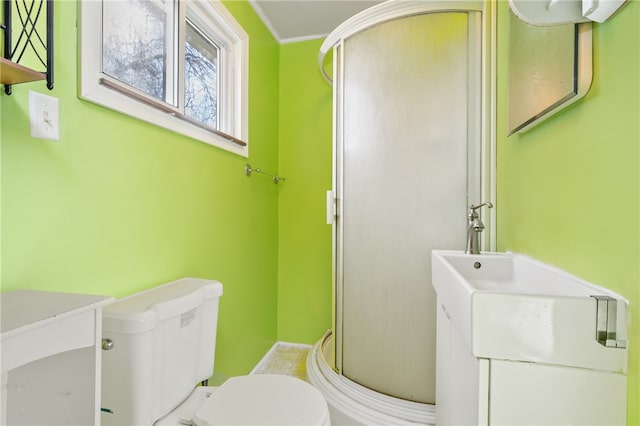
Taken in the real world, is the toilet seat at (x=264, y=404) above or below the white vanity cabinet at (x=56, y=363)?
below

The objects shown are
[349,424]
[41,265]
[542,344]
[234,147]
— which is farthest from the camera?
[234,147]

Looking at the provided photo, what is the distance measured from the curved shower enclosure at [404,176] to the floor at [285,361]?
60 centimetres

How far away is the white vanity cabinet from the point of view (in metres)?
0.61

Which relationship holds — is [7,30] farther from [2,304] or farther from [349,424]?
[349,424]

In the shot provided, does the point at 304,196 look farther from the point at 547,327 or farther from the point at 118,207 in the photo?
the point at 547,327

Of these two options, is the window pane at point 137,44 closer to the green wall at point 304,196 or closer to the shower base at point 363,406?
the green wall at point 304,196

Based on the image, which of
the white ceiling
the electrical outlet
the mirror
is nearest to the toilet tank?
the electrical outlet

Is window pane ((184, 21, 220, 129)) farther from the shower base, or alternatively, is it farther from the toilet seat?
the shower base

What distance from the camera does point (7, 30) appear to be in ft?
2.36

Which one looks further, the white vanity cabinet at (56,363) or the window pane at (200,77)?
the window pane at (200,77)

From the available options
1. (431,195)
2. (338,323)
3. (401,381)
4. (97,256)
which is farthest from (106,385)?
(431,195)

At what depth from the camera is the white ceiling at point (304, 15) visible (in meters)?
2.05

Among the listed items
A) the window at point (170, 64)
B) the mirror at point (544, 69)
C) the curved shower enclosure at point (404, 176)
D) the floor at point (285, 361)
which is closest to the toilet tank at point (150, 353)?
the window at point (170, 64)

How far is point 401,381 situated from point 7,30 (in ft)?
6.04
